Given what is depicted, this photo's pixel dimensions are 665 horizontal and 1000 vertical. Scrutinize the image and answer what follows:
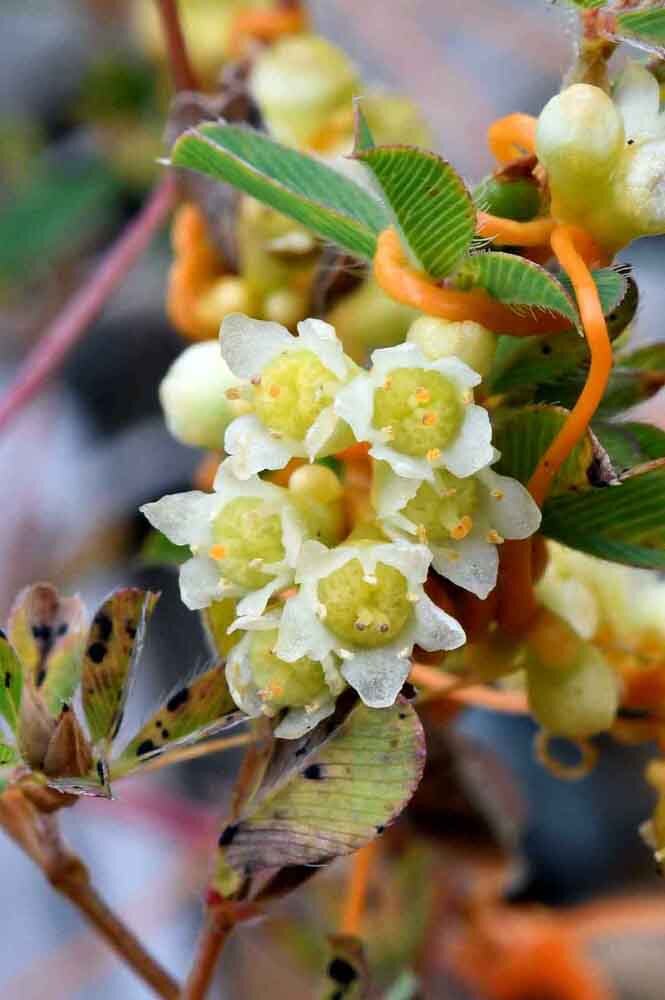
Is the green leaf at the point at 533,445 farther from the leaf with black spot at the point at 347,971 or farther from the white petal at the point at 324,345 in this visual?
the leaf with black spot at the point at 347,971

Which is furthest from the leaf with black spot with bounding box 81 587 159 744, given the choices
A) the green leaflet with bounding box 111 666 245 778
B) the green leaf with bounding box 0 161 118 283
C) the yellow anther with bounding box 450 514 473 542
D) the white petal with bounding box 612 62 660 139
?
the green leaf with bounding box 0 161 118 283

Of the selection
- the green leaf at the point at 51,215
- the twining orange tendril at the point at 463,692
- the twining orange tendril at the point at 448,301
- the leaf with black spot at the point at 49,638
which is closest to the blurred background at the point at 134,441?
the green leaf at the point at 51,215

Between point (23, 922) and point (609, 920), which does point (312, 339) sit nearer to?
point (609, 920)

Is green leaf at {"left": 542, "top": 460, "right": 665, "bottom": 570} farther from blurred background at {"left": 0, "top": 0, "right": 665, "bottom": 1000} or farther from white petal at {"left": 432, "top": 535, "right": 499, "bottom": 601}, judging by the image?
blurred background at {"left": 0, "top": 0, "right": 665, "bottom": 1000}

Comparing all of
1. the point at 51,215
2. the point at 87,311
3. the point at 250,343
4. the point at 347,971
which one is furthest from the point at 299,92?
the point at 51,215

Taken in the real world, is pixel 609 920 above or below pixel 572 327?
below

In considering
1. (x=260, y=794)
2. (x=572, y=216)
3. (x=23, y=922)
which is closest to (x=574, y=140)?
(x=572, y=216)
